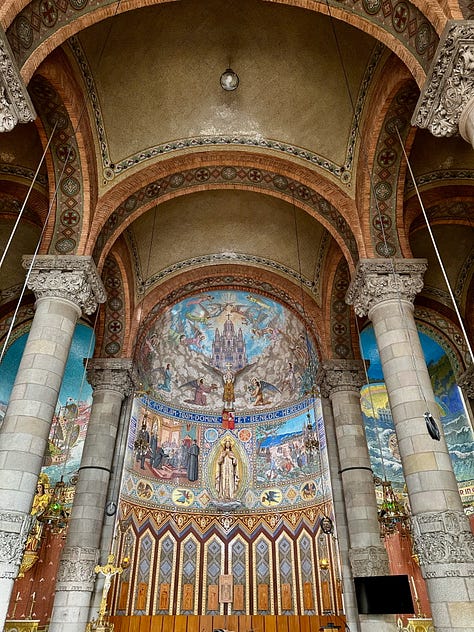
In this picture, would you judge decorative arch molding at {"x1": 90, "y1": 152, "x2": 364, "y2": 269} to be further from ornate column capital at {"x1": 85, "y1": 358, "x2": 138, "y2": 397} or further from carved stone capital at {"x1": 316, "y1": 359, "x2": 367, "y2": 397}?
carved stone capital at {"x1": 316, "y1": 359, "x2": 367, "y2": 397}

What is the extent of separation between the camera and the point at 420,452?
669 centimetres

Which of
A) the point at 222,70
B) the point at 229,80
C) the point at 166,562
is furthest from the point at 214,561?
the point at 222,70

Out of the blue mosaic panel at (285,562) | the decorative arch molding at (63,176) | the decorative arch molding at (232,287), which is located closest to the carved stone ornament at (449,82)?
the decorative arch molding at (63,176)

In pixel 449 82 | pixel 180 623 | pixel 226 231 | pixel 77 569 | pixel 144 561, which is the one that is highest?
pixel 226 231

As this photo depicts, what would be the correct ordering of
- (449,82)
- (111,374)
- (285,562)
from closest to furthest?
(449,82), (111,374), (285,562)

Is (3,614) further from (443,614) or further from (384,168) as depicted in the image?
(384,168)

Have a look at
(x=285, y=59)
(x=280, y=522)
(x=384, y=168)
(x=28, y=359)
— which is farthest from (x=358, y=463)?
(x=285, y=59)

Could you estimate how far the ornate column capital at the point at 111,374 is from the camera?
38.7 ft

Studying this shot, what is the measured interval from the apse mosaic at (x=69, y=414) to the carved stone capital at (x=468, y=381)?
11.2 m

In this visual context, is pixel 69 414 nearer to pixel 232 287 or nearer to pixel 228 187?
pixel 232 287

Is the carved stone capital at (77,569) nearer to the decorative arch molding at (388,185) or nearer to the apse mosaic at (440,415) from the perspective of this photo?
the apse mosaic at (440,415)

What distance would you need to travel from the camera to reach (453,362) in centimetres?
1410

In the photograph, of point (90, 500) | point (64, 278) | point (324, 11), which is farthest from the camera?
point (90, 500)

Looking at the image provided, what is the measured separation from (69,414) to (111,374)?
5.23 meters
